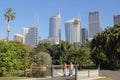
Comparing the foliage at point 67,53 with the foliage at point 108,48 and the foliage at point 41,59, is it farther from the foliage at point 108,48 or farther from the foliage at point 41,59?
the foliage at point 108,48

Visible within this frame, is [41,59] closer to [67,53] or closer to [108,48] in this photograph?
[108,48]

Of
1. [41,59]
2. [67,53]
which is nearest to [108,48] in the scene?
[41,59]

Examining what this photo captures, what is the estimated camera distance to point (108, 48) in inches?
2114

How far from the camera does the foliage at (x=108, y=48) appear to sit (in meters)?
52.0

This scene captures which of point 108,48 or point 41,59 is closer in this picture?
point 108,48

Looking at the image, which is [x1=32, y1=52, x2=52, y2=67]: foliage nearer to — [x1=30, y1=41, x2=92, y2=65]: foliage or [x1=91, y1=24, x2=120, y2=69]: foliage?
[x1=30, y1=41, x2=92, y2=65]: foliage

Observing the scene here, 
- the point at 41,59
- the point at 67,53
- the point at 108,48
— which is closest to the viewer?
the point at 108,48

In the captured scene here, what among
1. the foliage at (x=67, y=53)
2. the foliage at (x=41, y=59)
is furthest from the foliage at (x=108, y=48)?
the foliage at (x=67, y=53)

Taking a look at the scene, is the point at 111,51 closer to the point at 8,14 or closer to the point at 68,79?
the point at 68,79

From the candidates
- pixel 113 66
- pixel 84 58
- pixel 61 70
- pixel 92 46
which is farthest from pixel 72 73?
pixel 84 58

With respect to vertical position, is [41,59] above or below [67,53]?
below

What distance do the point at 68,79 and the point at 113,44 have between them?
25.6 meters

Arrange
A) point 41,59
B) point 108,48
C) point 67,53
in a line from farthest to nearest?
point 67,53 < point 41,59 < point 108,48

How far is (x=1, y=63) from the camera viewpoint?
36.0 metres
